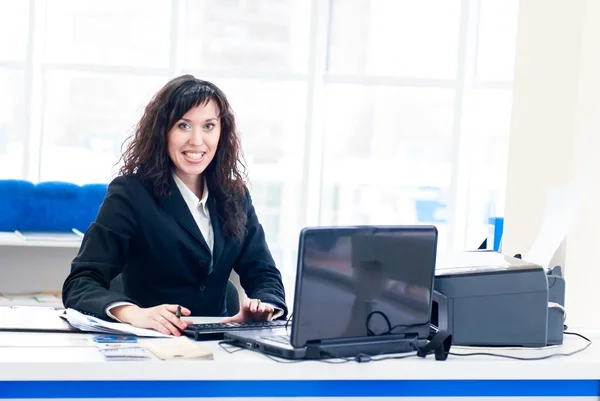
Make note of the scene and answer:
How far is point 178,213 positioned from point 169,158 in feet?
0.58

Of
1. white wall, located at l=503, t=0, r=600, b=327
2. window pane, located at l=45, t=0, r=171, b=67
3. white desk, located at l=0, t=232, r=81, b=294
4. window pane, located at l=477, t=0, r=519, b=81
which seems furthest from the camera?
window pane, located at l=477, t=0, r=519, b=81

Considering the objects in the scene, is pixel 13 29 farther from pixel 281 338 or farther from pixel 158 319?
pixel 281 338

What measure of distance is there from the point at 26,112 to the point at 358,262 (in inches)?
176

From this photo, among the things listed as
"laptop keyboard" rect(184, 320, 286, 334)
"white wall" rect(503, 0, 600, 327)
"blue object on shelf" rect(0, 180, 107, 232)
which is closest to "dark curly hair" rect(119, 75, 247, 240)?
"laptop keyboard" rect(184, 320, 286, 334)

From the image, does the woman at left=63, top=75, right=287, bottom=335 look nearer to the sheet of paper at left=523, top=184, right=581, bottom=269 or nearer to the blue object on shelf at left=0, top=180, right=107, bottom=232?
the sheet of paper at left=523, top=184, right=581, bottom=269

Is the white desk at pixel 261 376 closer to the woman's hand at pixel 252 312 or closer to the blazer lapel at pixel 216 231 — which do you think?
the woman's hand at pixel 252 312

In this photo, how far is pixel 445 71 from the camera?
6070 mm

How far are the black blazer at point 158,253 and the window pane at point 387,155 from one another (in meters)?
3.54

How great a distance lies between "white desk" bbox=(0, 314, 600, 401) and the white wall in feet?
3.81

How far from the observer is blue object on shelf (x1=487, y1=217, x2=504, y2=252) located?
326 cm

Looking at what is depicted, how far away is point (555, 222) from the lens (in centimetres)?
236

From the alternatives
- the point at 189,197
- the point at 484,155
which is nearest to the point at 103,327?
the point at 189,197

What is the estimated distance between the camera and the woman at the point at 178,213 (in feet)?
8.21

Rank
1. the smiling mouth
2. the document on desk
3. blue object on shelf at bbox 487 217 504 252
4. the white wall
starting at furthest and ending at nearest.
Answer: blue object on shelf at bbox 487 217 504 252, the white wall, the smiling mouth, the document on desk
